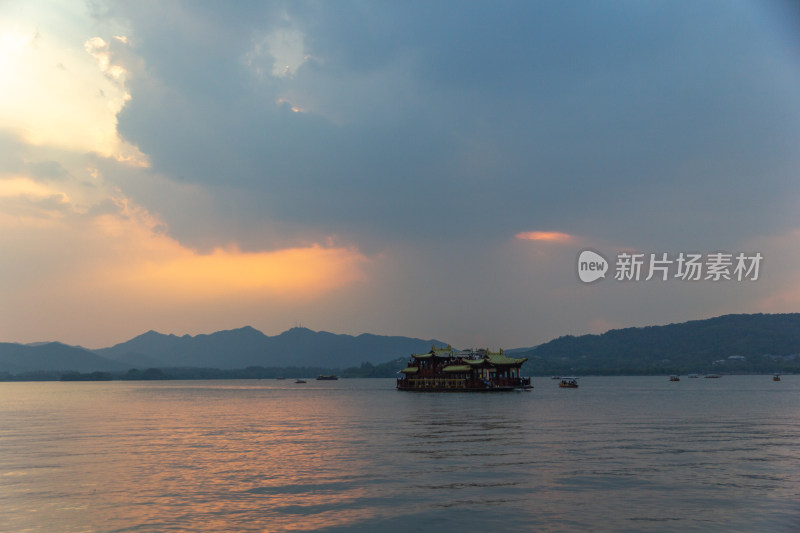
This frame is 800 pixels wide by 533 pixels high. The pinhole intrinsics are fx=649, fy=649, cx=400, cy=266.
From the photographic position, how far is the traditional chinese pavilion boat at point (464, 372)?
5551 inches

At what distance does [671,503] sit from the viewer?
2845cm

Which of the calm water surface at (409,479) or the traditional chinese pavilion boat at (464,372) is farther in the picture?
the traditional chinese pavilion boat at (464,372)

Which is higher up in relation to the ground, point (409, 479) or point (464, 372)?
point (464, 372)

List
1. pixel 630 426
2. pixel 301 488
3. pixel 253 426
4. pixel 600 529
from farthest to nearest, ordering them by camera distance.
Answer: pixel 253 426, pixel 630 426, pixel 301 488, pixel 600 529

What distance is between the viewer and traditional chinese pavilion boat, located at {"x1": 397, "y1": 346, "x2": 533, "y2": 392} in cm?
14100

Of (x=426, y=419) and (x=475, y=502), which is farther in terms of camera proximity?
(x=426, y=419)

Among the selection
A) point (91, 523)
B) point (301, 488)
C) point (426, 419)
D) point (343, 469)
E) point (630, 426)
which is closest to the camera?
point (91, 523)

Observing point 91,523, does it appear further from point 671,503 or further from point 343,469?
point 671,503

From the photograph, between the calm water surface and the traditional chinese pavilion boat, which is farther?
the traditional chinese pavilion boat

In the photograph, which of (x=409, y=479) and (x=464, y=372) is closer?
(x=409, y=479)

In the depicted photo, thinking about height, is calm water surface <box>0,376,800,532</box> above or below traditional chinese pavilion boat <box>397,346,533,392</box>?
below

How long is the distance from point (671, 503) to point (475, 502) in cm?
855

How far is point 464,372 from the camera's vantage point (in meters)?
143

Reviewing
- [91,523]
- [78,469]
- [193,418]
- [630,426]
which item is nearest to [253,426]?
[193,418]
